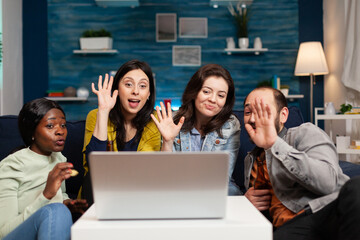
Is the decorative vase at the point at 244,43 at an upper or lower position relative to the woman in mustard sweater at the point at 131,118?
upper

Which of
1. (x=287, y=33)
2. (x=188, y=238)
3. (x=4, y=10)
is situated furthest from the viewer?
(x=287, y=33)

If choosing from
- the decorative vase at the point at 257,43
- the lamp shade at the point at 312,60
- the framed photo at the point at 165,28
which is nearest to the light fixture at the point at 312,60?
the lamp shade at the point at 312,60

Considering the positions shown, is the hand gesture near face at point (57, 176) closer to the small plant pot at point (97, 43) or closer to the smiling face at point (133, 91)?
the smiling face at point (133, 91)

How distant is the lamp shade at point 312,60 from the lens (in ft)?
13.5

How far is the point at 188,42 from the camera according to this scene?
15.2 feet

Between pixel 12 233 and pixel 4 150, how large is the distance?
3.09 ft

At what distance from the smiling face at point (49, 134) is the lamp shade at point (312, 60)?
10.9 feet

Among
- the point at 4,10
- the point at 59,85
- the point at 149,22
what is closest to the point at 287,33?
the point at 149,22

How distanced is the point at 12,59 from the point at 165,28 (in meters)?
1.94

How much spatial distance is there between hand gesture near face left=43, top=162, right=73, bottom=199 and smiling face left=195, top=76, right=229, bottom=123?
0.86m

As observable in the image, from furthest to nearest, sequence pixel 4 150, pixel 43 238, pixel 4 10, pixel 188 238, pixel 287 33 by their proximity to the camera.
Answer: pixel 287 33 → pixel 4 10 → pixel 4 150 → pixel 43 238 → pixel 188 238

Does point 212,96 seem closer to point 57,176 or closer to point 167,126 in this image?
point 167,126

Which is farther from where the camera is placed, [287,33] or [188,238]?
[287,33]

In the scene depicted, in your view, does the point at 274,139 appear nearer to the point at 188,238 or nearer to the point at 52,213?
the point at 188,238
